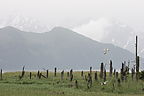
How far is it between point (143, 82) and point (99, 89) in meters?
10.1

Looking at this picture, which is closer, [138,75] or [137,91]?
[137,91]

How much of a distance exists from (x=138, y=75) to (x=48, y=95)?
27938 millimetres

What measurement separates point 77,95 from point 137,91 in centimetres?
1440

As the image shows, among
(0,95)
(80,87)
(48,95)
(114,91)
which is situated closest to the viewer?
(0,95)

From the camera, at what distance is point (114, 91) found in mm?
55188

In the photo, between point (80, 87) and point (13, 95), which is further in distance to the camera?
Answer: point (80, 87)

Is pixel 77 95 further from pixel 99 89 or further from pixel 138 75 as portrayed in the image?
pixel 138 75

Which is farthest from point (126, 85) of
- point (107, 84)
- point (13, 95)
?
point (13, 95)

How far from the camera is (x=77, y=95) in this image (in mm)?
44531

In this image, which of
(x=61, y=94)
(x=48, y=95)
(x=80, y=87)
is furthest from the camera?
(x=80, y=87)

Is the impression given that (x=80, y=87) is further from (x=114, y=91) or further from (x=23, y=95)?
(x=23, y=95)

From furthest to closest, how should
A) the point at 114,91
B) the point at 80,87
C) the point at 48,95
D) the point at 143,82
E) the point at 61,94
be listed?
the point at 143,82 → the point at 80,87 → the point at 114,91 → the point at 61,94 → the point at 48,95

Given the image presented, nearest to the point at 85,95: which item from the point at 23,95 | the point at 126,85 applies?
the point at 23,95

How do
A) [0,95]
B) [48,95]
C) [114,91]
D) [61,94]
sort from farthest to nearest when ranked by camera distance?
[114,91] < [61,94] < [48,95] < [0,95]
